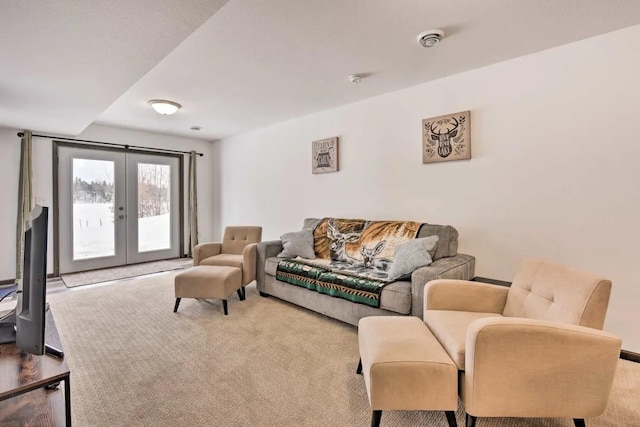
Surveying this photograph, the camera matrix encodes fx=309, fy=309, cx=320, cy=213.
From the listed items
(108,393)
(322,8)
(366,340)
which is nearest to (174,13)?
(322,8)

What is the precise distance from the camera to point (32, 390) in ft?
3.84

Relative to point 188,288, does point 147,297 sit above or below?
below

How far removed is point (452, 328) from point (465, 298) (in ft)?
1.33

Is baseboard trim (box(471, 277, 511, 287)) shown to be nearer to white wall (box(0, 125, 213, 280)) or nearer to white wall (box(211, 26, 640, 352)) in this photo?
white wall (box(211, 26, 640, 352))

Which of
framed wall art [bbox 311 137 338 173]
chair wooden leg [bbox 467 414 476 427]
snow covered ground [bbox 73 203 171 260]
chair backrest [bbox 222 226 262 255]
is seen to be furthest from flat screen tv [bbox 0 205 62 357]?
snow covered ground [bbox 73 203 171 260]

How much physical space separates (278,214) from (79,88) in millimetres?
2905

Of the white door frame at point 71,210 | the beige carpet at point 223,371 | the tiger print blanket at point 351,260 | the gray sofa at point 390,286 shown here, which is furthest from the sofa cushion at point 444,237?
the white door frame at point 71,210

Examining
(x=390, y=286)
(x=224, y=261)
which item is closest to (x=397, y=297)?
(x=390, y=286)

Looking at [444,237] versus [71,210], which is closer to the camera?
[444,237]

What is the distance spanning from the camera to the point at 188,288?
10.2 feet

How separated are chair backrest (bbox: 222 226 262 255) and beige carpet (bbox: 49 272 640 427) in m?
1.05

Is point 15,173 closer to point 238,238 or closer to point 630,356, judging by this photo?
point 238,238

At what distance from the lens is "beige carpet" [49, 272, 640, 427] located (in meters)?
1.64

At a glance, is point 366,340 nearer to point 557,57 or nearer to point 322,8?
point 322,8
